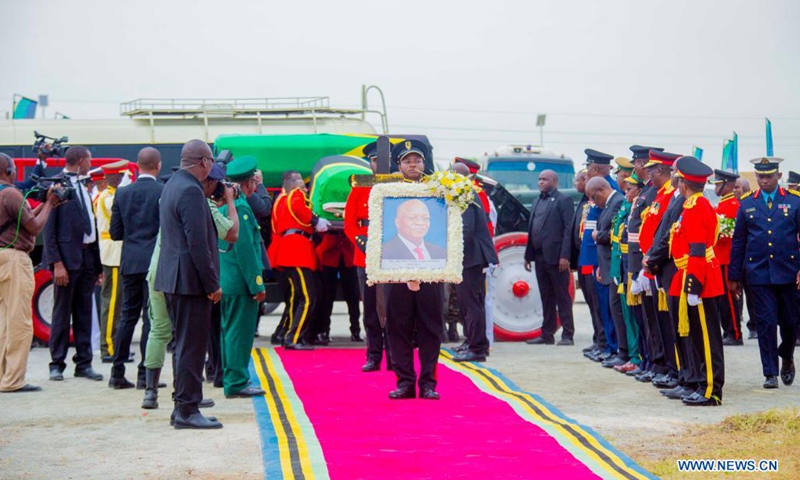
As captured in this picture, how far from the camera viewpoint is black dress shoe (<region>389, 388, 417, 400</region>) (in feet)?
31.8

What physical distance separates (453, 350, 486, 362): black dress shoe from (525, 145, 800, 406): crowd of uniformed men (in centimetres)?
131

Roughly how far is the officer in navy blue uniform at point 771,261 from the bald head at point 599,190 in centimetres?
157

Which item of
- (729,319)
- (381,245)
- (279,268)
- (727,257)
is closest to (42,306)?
(279,268)

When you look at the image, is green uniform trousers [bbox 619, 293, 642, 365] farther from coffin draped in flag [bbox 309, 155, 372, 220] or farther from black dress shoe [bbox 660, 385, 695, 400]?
coffin draped in flag [bbox 309, 155, 372, 220]

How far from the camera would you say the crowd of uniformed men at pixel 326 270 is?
8648mm

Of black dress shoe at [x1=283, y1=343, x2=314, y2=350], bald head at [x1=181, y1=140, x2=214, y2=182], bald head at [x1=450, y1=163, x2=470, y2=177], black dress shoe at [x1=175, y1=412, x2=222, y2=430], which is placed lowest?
black dress shoe at [x1=283, y1=343, x2=314, y2=350]

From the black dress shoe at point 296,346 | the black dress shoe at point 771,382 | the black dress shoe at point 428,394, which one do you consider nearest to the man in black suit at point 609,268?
the black dress shoe at point 771,382

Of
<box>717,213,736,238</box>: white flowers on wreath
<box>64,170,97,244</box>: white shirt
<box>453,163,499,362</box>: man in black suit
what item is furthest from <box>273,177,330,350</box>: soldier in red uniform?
<box>717,213,736,238</box>: white flowers on wreath

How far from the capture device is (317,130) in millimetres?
18234

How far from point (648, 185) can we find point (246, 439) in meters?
4.97

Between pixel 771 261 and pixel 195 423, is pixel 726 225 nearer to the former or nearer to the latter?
pixel 771 261

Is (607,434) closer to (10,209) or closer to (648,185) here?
(648,185)

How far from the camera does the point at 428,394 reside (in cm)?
966

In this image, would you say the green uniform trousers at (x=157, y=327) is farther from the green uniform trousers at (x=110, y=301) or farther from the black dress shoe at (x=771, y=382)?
the black dress shoe at (x=771, y=382)
